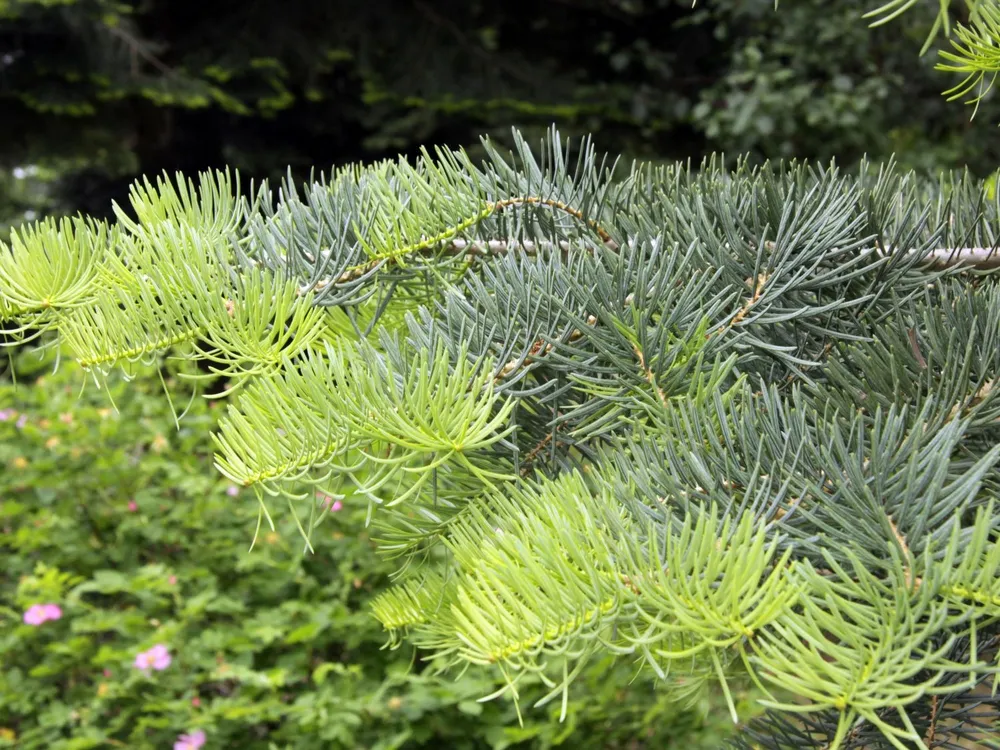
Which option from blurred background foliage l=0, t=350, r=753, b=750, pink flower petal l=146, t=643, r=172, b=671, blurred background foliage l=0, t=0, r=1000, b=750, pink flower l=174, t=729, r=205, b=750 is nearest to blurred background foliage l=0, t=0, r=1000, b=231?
blurred background foliage l=0, t=0, r=1000, b=750

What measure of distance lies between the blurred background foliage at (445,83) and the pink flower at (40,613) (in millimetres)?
2179

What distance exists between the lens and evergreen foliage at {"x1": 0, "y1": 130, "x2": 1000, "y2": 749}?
0.92 ft

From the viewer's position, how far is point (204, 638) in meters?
1.67

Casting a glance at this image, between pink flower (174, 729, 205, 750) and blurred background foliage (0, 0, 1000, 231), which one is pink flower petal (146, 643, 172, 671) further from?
blurred background foliage (0, 0, 1000, 231)

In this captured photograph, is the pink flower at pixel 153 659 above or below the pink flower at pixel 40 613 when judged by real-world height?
below

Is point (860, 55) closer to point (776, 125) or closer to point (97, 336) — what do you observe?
point (776, 125)

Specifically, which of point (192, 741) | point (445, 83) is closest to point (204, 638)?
point (192, 741)

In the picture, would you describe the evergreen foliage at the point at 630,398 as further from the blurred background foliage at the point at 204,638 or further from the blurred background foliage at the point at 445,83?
the blurred background foliage at the point at 445,83

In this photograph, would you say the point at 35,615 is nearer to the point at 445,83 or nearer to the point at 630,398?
the point at 630,398

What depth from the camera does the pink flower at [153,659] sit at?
5.15ft

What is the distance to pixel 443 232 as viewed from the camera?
473 millimetres

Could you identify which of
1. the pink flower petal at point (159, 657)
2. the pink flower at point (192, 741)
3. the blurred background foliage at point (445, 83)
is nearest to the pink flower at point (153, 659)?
the pink flower petal at point (159, 657)

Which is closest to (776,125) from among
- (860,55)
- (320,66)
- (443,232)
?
(860,55)

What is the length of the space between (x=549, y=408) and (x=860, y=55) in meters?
3.53
